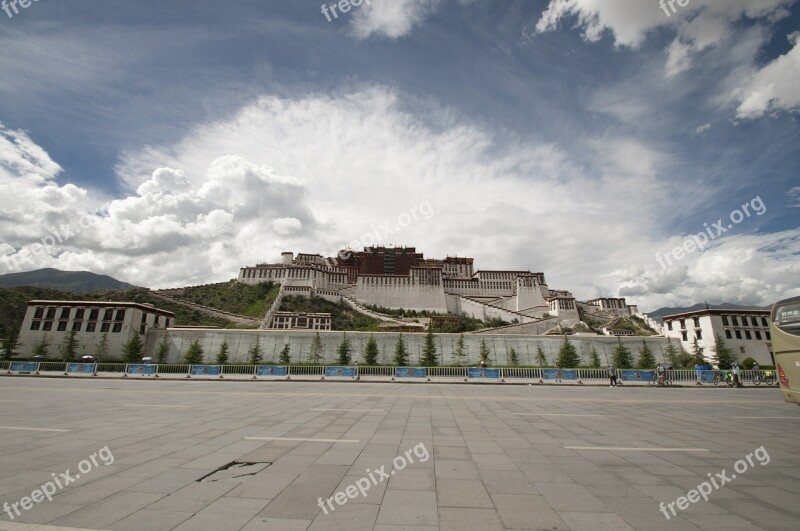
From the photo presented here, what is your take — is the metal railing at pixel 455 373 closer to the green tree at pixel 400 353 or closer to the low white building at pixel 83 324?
the green tree at pixel 400 353

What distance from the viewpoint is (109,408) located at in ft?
45.5

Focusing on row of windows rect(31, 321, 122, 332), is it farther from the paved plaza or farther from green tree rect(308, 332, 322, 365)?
the paved plaza

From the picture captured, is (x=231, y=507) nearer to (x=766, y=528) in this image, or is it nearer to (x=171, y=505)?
(x=171, y=505)

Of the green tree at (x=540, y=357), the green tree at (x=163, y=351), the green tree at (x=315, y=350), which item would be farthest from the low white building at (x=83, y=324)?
the green tree at (x=540, y=357)

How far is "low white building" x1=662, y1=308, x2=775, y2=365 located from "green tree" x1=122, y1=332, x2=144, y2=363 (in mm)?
85132

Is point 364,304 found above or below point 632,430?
above

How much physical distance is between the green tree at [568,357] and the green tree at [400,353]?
20441 millimetres

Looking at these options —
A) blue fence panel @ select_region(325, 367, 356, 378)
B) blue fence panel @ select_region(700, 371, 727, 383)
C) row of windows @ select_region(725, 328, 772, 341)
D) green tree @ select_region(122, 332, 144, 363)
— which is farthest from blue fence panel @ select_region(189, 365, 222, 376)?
row of windows @ select_region(725, 328, 772, 341)

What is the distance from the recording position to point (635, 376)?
1246 inches

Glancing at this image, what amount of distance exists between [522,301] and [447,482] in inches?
4175

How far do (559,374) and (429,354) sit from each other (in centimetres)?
2057

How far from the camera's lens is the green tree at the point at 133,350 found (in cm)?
5103

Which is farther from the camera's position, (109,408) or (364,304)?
(364,304)

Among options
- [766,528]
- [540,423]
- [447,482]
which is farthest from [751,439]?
[447,482]
